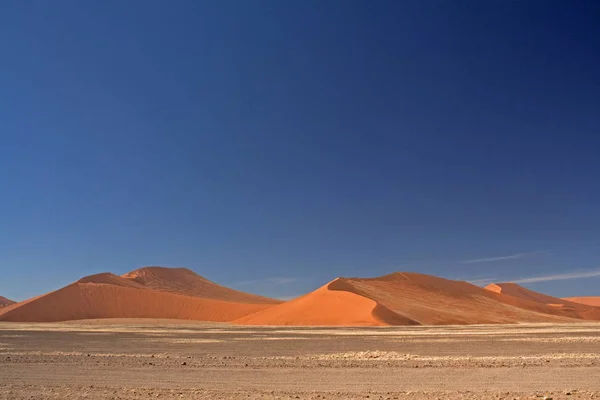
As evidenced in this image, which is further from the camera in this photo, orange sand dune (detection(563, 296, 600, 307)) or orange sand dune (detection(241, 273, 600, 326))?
orange sand dune (detection(563, 296, 600, 307))

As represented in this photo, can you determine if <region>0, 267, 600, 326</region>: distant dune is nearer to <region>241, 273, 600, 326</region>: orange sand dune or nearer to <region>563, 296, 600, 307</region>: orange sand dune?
<region>241, 273, 600, 326</region>: orange sand dune

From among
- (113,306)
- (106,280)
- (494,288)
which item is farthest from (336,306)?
(494,288)

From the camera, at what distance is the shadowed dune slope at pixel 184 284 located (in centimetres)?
12356

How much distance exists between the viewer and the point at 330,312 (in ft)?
216

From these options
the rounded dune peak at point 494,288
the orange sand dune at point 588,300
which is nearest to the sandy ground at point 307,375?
the rounded dune peak at point 494,288

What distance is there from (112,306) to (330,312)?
4680cm

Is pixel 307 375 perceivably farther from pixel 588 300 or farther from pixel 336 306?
pixel 588 300

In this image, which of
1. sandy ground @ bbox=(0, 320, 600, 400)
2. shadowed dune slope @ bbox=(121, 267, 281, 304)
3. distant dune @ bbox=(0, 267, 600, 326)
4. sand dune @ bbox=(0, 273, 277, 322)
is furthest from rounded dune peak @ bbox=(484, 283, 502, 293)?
sandy ground @ bbox=(0, 320, 600, 400)

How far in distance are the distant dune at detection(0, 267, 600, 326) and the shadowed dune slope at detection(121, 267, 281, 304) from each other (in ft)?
26.8

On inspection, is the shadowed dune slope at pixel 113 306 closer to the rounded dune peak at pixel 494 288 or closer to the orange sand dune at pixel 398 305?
the orange sand dune at pixel 398 305

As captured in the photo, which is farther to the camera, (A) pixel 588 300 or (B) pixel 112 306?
(A) pixel 588 300

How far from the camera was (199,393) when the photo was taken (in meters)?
11.5

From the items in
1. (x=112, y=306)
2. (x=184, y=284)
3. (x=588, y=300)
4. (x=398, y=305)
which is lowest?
(x=398, y=305)

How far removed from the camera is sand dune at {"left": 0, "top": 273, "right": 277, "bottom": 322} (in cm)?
8669
